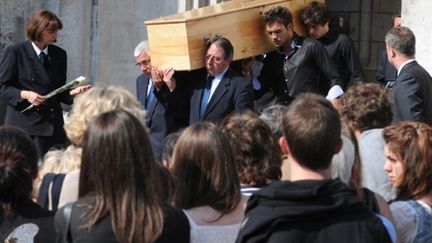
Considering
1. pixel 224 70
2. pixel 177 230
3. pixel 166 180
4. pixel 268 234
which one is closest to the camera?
pixel 268 234

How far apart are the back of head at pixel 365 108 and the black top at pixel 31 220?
2.03 meters

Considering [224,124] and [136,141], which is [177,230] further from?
[224,124]

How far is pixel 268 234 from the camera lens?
391 centimetres

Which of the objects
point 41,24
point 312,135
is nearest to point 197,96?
point 41,24

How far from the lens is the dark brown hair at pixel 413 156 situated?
16.0 feet

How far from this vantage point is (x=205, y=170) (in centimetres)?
460

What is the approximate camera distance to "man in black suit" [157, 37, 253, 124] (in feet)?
26.3

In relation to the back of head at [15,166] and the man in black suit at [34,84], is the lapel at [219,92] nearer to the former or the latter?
the man in black suit at [34,84]

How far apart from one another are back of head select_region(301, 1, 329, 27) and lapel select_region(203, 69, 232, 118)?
34.1 inches

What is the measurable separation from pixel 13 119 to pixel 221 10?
7.27 feet

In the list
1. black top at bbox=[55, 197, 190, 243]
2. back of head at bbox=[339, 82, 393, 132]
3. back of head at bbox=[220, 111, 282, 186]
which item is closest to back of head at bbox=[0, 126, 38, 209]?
black top at bbox=[55, 197, 190, 243]

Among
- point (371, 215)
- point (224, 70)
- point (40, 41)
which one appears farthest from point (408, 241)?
point (40, 41)

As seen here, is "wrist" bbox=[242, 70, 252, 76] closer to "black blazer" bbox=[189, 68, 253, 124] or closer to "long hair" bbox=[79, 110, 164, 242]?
"black blazer" bbox=[189, 68, 253, 124]

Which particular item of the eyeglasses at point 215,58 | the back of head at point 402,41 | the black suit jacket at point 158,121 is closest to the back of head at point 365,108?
the back of head at point 402,41
